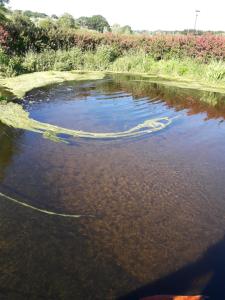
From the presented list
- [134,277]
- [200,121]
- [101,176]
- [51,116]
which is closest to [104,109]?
[51,116]

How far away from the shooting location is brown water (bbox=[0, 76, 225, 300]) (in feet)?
9.19

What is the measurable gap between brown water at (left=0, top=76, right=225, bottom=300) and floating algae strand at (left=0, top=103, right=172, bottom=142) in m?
0.22

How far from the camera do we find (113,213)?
380cm

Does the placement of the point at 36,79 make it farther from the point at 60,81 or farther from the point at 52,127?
the point at 52,127

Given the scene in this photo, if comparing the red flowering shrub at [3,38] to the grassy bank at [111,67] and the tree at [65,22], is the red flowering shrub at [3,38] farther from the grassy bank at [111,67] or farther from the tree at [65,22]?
the tree at [65,22]

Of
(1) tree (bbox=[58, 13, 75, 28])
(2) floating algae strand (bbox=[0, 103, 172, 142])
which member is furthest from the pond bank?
(1) tree (bbox=[58, 13, 75, 28])

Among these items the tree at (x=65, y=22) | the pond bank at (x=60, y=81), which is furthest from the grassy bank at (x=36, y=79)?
the tree at (x=65, y=22)

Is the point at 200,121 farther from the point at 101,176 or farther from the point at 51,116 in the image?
the point at 101,176

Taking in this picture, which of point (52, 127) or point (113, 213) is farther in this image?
point (52, 127)

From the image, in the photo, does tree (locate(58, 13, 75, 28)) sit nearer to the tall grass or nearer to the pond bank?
the tall grass

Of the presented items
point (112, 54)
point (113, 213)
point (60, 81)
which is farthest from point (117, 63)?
point (113, 213)

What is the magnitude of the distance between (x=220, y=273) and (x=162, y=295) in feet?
2.07

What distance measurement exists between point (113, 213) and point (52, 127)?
10.2 ft

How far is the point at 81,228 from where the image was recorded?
3.46 meters
